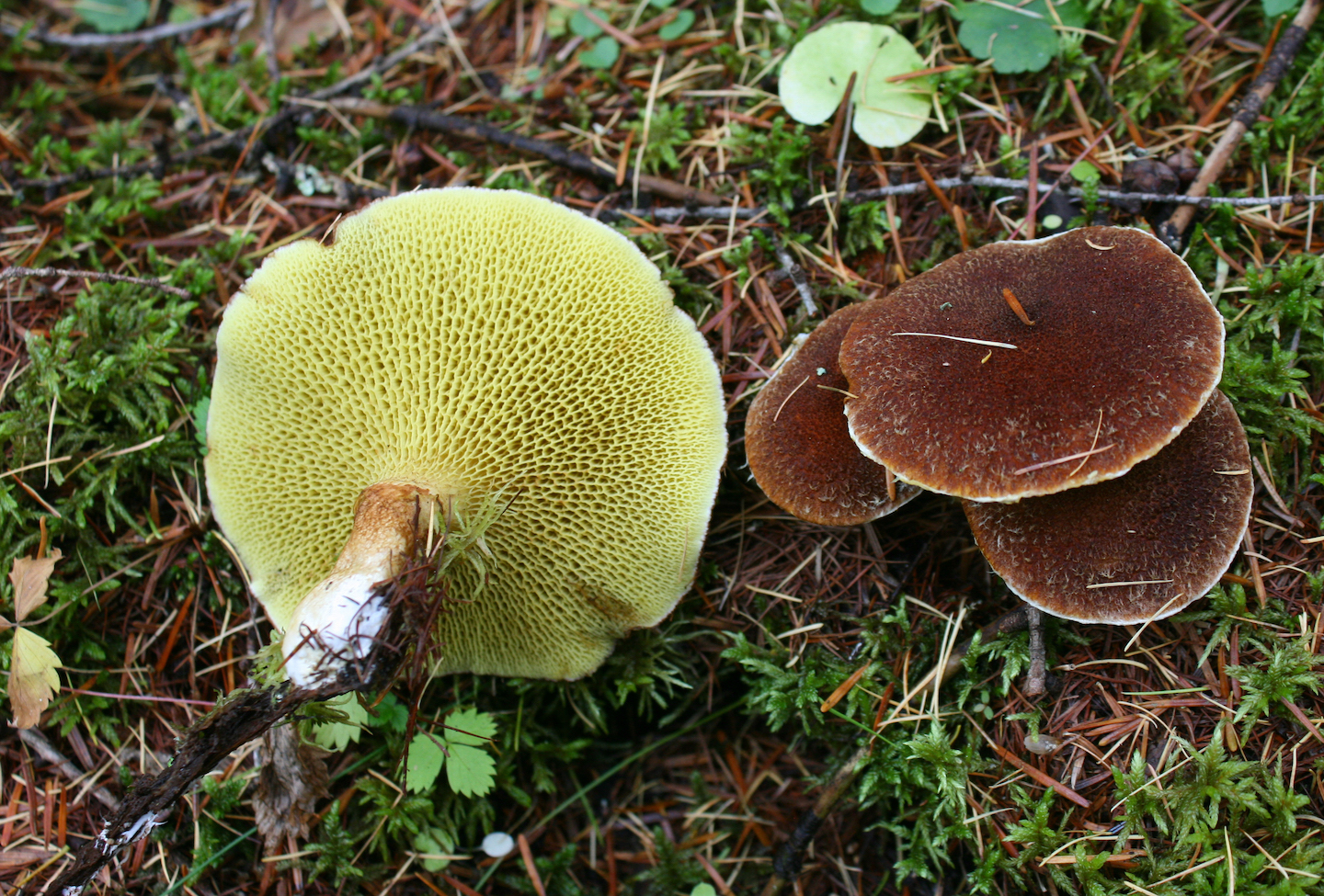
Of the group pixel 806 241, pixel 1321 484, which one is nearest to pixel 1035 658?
pixel 1321 484

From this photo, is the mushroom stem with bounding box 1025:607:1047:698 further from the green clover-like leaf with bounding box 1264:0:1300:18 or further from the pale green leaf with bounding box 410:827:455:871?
the green clover-like leaf with bounding box 1264:0:1300:18

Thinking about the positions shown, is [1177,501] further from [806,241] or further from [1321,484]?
[806,241]

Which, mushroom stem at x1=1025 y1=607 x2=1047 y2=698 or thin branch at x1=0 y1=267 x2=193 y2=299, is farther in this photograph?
thin branch at x1=0 y1=267 x2=193 y2=299

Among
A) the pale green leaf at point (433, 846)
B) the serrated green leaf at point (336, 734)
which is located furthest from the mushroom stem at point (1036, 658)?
the serrated green leaf at point (336, 734)

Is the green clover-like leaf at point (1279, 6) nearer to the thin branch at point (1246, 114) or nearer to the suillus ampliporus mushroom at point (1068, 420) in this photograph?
the thin branch at point (1246, 114)

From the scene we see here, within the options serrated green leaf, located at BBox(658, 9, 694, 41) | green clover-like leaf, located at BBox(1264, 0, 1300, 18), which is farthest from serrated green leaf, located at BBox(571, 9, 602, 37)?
green clover-like leaf, located at BBox(1264, 0, 1300, 18)

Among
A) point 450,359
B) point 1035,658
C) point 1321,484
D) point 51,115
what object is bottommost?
point 1035,658

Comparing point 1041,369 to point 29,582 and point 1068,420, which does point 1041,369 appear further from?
point 29,582
